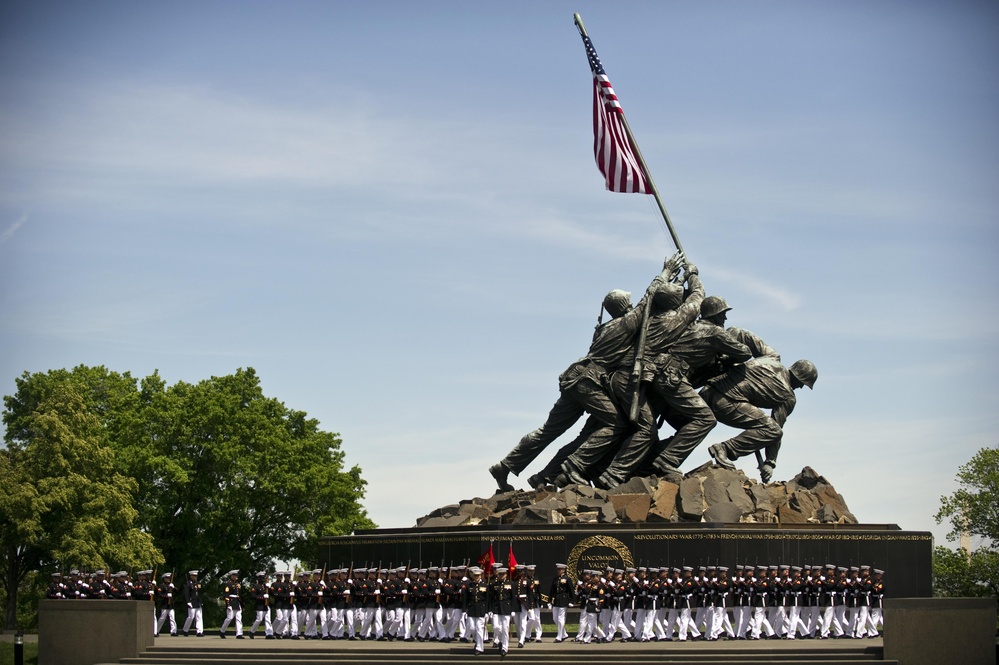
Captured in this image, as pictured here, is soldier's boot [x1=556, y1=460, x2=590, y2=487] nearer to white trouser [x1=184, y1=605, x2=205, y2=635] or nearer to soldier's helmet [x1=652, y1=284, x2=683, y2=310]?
soldier's helmet [x1=652, y1=284, x2=683, y2=310]

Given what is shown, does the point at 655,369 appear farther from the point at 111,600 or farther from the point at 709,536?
the point at 111,600

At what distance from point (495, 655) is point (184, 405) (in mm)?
26420

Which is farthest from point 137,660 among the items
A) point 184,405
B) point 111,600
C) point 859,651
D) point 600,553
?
point 184,405

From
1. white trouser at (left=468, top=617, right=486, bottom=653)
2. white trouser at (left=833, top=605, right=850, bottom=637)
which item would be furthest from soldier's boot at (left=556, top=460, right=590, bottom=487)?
white trouser at (left=468, top=617, right=486, bottom=653)

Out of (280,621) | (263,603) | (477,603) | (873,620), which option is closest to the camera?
(477,603)

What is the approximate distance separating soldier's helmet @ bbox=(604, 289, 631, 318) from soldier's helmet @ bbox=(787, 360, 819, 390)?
4.39 meters

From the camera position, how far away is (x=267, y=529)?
54688 millimetres

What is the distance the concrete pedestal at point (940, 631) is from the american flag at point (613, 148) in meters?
15.0

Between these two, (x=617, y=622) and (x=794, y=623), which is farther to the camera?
(x=794, y=623)

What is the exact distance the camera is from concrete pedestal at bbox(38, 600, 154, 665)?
3034 centimetres

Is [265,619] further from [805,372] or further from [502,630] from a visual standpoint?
[805,372]

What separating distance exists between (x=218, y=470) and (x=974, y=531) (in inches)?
971

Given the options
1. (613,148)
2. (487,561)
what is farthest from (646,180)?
(487,561)

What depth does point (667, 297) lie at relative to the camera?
129 ft
